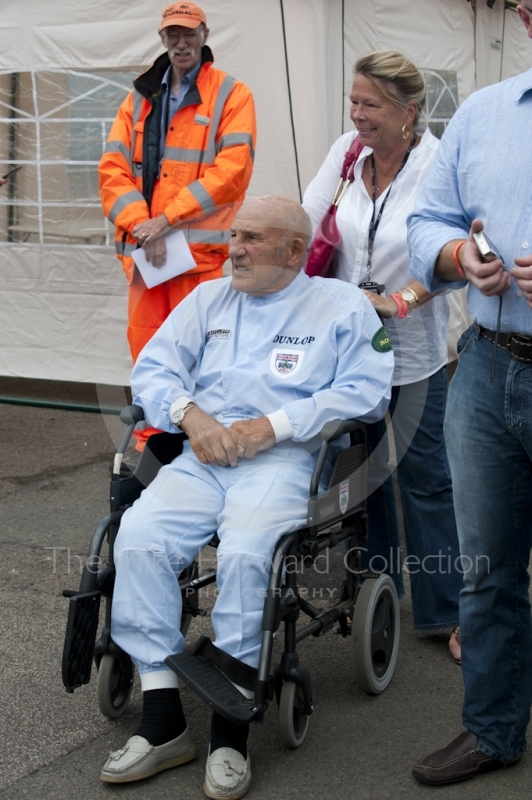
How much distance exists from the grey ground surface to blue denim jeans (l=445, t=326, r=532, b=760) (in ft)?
0.74

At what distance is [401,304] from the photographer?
3.13 m

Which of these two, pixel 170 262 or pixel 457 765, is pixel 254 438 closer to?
pixel 457 765

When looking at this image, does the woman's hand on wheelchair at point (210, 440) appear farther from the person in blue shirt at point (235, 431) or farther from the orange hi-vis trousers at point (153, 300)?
the orange hi-vis trousers at point (153, 300)

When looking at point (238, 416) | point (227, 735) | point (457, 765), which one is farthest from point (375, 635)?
point (238, 416)

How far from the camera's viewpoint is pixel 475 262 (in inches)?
85.2

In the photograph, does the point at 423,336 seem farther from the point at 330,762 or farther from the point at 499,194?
the point at 330,762

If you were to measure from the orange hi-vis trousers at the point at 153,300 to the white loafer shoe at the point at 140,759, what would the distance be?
221cm

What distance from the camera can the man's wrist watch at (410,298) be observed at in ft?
10.3

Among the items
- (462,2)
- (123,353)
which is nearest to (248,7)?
(462,2)

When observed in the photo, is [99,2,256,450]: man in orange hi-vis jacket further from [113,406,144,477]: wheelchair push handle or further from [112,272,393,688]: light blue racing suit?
[113,406,144,477]: wheelchair push handle

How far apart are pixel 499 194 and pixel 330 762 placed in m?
1.60

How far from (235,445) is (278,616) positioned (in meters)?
0.56

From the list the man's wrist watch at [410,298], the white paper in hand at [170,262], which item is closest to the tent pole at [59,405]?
the white paper in hand at [170,262]

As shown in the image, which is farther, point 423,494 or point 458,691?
point 423,494
